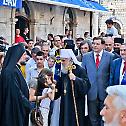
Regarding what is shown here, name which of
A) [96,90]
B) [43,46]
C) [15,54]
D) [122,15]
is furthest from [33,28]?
[122,15]

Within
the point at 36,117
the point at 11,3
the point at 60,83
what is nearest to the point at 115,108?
the point at 36,117

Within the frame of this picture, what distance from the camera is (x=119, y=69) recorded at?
29.7 feet

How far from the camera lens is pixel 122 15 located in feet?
130

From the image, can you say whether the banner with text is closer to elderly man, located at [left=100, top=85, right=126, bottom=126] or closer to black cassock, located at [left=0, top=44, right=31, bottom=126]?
black cassock, located at [left=0, top=44, right=31, bottom=126]

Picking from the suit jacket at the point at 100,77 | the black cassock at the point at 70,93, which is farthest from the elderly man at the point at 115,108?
the suit jacket at the point at 100,77

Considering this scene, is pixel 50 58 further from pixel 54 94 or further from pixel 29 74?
pixel 54 94

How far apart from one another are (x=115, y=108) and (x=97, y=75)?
5798mm

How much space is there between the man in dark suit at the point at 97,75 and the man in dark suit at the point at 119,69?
53 cm

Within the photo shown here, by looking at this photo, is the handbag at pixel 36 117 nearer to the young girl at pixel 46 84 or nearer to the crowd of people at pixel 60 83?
the crowd of people at pixel 60 83

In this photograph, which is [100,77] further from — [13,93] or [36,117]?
[13,93]

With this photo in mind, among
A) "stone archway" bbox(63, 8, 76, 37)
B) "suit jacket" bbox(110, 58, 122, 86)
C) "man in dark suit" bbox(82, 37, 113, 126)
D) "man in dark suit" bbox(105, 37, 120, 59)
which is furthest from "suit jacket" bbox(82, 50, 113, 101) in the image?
"stone archway" bbox(63, 8, 76, 37)

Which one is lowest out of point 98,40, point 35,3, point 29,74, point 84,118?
point 84,118

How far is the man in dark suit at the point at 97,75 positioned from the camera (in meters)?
9.73

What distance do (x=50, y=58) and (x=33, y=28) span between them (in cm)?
1067
